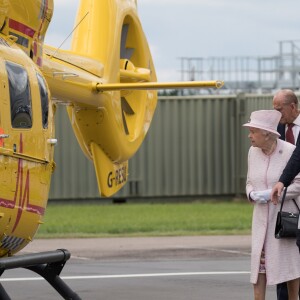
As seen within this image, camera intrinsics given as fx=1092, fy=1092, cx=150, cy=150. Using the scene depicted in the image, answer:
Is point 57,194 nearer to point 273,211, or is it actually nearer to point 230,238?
point 230,238

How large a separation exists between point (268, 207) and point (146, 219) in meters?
12.1

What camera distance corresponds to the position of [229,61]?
3978cm

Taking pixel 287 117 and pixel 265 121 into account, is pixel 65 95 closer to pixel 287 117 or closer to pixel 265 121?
pixel 287 117

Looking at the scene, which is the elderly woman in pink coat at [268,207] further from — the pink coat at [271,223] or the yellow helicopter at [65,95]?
the yellow helicopter at [65,95]

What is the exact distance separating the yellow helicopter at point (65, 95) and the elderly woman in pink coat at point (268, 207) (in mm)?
1727

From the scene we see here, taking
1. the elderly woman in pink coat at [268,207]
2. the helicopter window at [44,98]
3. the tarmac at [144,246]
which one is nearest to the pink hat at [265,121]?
the elderly woman in pink coat at [268,207]

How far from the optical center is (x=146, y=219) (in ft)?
70.9

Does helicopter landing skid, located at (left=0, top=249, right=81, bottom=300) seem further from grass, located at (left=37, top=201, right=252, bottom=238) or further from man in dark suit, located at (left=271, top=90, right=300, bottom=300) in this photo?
grass, located at (left=37, top=201, right=252, bottom=238)

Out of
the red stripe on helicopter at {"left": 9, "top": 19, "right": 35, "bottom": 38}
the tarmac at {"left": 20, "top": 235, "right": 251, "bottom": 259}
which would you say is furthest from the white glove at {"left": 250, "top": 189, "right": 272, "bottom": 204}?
the tarmac at {"left": 20, "top": 235, "right": 251, "bottom": 259}

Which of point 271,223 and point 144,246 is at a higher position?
point 271,223

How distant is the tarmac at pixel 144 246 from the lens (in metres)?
16.2

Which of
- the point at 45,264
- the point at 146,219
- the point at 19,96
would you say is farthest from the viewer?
the point at 146,219

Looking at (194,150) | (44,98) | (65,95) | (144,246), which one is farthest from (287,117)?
(194,150)

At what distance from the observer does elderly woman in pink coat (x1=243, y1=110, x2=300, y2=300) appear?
9523 mm
